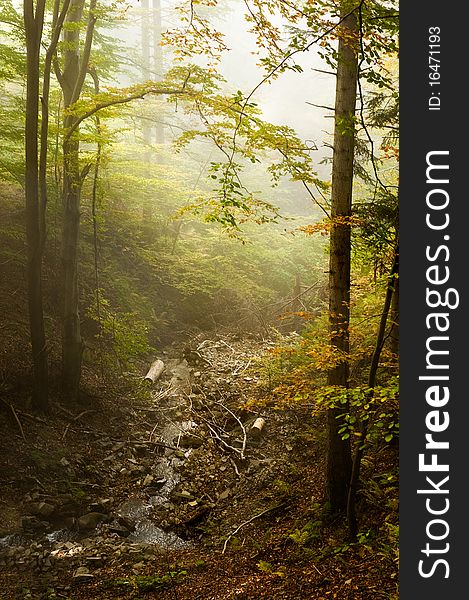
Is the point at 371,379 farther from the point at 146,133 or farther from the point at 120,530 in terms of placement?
the point at 146,133

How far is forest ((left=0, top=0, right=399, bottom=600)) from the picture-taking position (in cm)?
491

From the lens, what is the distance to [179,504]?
6891 millimetres

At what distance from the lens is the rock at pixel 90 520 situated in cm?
623

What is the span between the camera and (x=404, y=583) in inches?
123

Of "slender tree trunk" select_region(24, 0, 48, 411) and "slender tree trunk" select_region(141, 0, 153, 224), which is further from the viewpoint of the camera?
"slender tree trunk" select_region(141, 0, 153, 224)

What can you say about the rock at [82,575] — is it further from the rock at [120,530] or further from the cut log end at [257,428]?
the cut log end at [257,428]

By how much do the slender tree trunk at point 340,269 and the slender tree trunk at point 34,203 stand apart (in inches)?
191

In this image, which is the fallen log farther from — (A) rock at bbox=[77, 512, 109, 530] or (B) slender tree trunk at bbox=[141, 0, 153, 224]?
(B) slender tree trunk at bbox=[141, 0, 153, 224]

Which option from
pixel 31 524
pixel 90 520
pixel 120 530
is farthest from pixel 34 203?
pixel 120 530

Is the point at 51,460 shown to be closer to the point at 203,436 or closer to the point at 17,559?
the point at 17,559

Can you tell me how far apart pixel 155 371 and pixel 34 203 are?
15.6ft

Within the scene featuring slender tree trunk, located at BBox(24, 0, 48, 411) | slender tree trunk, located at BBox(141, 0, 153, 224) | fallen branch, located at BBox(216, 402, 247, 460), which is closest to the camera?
slender tree trunk, located at BBox(24, 0, 48, 411)

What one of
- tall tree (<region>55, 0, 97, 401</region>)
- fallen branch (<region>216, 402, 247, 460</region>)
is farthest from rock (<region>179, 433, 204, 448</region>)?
tall tree (<region>55, 0, 97, 401</region>)

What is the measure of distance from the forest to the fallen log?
0.06 meters
